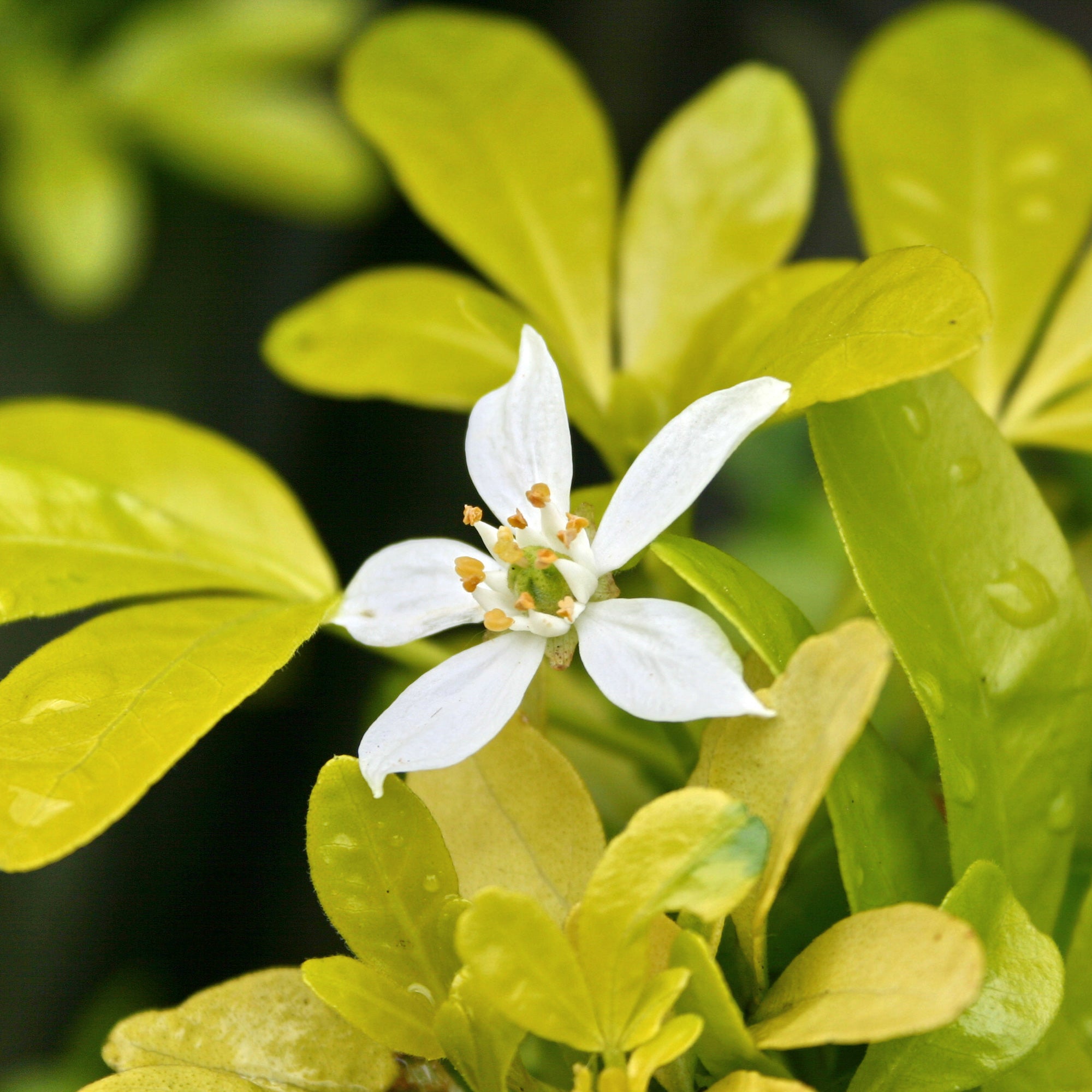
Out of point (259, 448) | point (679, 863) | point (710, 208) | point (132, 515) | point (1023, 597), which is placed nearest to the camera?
point (679, 863)

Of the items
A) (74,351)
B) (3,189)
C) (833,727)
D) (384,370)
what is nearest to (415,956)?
(833,727)

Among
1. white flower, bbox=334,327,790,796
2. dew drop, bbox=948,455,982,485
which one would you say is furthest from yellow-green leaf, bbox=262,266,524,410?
dew drop, bbox=948,455,982,485

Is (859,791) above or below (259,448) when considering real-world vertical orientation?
above

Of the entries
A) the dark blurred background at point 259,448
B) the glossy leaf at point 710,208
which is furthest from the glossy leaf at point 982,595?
the dark blurred background at point 259,448

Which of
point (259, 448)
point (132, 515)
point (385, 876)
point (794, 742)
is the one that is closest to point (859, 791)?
point (794, 742)

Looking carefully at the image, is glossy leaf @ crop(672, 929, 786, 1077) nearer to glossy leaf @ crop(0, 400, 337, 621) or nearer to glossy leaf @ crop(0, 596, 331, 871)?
glossy leaf @ crop(0, 596, 331, 871)

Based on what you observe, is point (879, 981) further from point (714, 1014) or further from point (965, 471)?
point (965, 471)

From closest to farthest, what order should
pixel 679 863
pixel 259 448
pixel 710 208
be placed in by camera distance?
pixel 679 863, pixel 710 208, pixel 259 448

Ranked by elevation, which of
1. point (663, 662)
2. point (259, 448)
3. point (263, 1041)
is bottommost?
point (259, 448)
